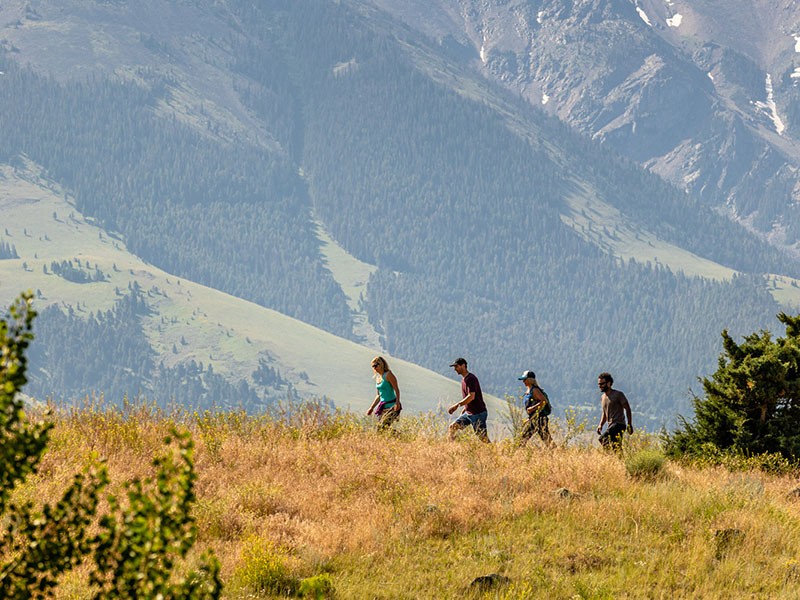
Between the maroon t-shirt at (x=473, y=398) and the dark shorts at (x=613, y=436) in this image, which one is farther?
the maroon t-shirt at (x=473, y=398)

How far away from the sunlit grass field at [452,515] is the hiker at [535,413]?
0.74 feet

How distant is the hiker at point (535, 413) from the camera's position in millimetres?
12094

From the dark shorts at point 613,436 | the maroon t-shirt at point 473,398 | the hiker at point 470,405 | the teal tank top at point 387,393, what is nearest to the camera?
the dark shorts at point 613,436

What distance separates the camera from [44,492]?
8.51 m

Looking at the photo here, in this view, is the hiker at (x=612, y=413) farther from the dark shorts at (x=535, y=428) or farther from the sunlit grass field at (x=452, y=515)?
the dark shorts at (x=535, y=428)

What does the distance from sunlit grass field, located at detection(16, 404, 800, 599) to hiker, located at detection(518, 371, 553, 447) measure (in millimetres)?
226

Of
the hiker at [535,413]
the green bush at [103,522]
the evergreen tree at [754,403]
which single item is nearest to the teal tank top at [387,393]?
the hiker at [535,413]

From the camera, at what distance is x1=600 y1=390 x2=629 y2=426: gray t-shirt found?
43.5ft

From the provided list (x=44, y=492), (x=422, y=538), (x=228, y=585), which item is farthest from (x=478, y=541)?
(x=44, y=492)

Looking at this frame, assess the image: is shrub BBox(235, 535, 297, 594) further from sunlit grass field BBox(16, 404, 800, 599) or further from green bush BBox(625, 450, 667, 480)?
green bush BBox(625, 450, 667, 480)

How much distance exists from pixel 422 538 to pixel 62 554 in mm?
4945

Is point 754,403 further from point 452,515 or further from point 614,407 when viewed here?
point 452,515

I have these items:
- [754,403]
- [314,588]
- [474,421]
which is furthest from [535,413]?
[314,588]

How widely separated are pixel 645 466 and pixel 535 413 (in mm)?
2422
